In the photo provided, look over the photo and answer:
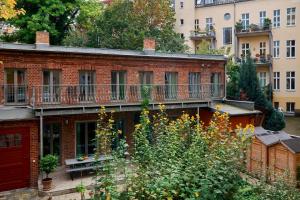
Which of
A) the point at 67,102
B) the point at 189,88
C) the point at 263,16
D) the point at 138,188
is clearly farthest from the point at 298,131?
the point at 138,188

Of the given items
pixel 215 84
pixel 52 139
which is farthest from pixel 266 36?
pixel 52 139

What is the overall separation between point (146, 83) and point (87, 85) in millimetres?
4422

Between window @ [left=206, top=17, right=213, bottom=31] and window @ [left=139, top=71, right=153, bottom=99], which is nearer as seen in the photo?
window @ [left=139, top=71, right=153, bottom=99]

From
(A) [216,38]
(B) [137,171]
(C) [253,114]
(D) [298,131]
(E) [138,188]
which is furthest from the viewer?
(A) [216,38]

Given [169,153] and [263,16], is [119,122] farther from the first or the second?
[263,16]

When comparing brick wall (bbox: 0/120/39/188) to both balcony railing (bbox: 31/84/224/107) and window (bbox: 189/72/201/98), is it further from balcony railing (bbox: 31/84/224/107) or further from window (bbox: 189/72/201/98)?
window (bbox: 189/72/201/98)

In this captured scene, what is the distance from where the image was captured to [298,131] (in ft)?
87.3

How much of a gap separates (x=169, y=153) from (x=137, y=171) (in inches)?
36.5

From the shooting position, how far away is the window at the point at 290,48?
34.8 metres

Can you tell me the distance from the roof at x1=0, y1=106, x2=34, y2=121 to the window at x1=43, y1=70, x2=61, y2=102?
6.68ft

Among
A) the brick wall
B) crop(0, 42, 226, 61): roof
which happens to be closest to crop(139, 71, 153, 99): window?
crop(0, 42, 226, 61): roof

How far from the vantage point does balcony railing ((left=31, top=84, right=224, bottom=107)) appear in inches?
671

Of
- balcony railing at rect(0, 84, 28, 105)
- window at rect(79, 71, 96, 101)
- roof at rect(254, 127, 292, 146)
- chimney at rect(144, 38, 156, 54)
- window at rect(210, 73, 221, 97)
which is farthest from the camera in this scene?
window at rect(210, 73, 221, 97)

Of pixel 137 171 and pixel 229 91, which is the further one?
pixel 229 91
